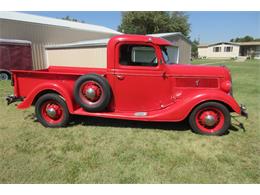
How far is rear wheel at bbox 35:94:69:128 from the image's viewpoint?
474 cm

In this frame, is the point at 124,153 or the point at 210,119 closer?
the point at 124,153

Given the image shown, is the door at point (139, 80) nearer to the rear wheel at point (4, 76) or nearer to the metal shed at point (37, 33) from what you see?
the rear wheel at point (4, 76)

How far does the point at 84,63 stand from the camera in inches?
575

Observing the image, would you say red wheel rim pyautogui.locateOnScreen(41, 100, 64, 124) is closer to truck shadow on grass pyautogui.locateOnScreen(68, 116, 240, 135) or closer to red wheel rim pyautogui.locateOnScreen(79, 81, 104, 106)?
truck shadow on grass pyautogui.locateOnScreen(68, 116, 240, 135)

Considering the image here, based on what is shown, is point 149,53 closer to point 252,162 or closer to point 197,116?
point 197,116

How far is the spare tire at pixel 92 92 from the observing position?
446 cm

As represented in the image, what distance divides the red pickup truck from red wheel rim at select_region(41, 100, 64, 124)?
21 millimetres

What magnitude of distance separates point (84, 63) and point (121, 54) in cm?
1051

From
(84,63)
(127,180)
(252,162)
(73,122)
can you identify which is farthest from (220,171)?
(84,63)

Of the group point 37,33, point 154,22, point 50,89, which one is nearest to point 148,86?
point 50,89

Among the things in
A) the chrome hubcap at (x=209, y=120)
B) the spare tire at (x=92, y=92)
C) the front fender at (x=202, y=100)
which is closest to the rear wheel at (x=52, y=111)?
the spare tire at (x=92, y=92)

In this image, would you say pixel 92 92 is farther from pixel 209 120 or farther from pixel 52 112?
pixel 209 120

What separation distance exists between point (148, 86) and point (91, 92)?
1.20m

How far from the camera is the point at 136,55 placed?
471 centimetres
